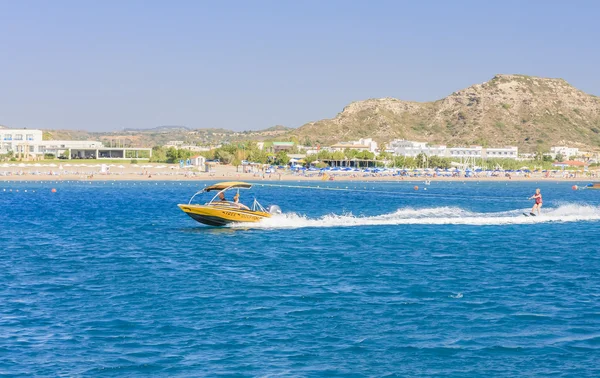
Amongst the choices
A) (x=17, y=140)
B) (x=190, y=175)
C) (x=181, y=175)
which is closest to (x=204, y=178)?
(x=190, y=175)

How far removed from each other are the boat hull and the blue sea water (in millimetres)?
641

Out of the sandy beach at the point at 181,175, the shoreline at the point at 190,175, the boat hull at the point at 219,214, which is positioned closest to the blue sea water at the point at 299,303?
the boat hull at the point at 219,214

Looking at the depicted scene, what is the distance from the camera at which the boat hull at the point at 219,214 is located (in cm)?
4134

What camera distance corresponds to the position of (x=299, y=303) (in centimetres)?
2336

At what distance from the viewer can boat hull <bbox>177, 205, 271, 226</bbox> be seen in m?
41.3

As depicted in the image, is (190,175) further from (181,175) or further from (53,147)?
(53,147)

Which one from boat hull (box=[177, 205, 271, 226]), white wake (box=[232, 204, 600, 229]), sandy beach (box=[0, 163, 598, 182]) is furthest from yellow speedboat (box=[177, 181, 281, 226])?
sandy beach (box=[0, 163, 598, 182])

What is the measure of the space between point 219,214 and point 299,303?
19002 millimetres

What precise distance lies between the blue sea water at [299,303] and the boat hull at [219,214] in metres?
0.64

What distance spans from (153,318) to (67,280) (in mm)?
7398

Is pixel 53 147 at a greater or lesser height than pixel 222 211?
greater

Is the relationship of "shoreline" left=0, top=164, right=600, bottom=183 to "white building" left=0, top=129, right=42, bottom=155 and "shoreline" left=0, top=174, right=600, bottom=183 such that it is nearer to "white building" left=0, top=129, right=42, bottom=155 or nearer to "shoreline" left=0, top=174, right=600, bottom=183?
"shoreline" left=0, top=174, right=600, bottom=183

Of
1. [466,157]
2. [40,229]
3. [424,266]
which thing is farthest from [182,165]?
[424,266]

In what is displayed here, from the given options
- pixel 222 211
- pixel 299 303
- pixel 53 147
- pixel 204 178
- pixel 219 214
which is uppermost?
pixel 53 147
